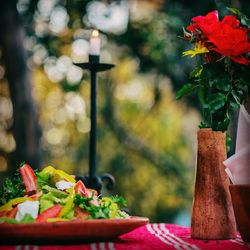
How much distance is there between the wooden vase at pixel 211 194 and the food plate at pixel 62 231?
25 centimetres

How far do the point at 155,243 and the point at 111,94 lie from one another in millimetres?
8001

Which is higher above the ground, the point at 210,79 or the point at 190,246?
the point at 210,79

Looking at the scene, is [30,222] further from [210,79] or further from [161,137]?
[161,137]

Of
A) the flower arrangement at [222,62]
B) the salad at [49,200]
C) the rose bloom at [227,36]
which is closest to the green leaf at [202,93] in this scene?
the flower arrangement at [222,62]

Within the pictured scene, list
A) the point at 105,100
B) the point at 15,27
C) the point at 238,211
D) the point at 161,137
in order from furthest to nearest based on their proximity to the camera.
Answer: the point at 161,137
the point at 105,100
the point at 15,27
the point at 238,211

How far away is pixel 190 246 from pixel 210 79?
1.25ft

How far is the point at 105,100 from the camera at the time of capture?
9.23m

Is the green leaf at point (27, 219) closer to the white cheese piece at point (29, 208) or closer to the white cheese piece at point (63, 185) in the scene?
the white cheese piece at point (29, 208)

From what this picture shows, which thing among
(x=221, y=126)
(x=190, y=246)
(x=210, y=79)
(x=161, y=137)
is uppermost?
(x=210, y=79)

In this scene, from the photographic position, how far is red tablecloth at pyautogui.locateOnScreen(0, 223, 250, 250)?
1.32 m

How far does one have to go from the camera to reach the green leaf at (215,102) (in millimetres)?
1499

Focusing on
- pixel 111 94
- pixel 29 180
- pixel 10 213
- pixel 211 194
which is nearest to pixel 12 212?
pixel 10 213

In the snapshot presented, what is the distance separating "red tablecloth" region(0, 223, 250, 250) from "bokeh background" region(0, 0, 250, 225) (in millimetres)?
506

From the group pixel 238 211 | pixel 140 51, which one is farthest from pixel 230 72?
pixel 140 51
